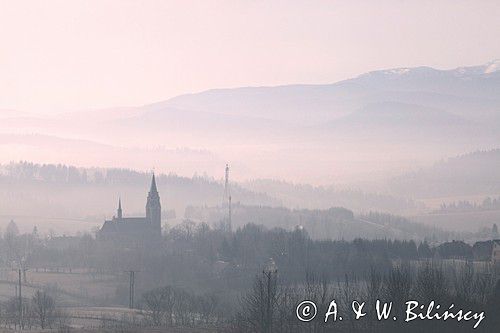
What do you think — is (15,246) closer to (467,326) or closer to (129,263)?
(129,263)

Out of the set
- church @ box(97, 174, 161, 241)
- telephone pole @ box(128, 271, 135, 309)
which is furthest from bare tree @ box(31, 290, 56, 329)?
church @ box(97, 174, 161, 241)

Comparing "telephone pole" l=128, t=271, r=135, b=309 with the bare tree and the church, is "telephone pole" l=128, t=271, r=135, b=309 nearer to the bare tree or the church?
the bare tree

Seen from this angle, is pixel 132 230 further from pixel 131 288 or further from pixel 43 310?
pixel 43 310

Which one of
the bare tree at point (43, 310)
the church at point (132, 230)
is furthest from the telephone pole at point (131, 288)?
the church at point (132, 230)

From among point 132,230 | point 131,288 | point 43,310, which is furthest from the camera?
point 132,230

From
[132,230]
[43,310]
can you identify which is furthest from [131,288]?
[132,230]

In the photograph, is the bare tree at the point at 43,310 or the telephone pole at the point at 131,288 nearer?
the bare tree at the point at 43,310

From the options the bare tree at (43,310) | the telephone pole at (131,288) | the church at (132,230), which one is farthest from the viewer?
the church at (132,230)

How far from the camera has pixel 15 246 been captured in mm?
178875

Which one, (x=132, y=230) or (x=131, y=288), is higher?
(x=132, y=230)

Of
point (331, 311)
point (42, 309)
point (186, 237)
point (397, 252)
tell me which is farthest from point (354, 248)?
point (331, 311)

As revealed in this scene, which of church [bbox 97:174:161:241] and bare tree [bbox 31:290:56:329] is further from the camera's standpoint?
church [bbox 97:174:161:241]

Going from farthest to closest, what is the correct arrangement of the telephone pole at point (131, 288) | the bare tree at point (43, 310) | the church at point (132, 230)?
the church at point (132, 230), the telephone pole at point (131, 288), the bare tree at point (43, 310)

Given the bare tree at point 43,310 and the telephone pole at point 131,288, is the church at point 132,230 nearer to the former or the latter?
the telephone pole at point 131,288
